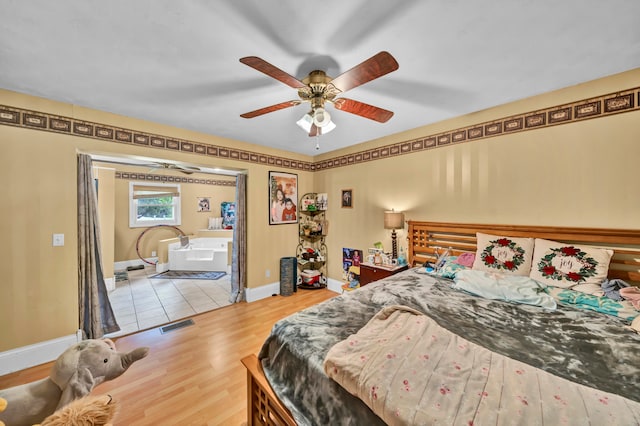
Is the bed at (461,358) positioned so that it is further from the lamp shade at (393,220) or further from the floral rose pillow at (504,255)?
the lamp shade at (393,220)

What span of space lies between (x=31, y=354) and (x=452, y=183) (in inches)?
186

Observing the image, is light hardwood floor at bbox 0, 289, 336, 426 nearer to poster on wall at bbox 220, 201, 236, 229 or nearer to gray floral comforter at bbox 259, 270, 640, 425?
gray floral comforter at bbox 259, 270, 640, 425

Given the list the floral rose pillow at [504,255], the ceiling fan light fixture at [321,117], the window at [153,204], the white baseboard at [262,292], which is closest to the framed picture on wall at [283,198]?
the white baseboard at [262,292]

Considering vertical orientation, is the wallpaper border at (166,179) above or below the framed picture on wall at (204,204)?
above

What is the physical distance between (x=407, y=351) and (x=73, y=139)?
11.6 ft

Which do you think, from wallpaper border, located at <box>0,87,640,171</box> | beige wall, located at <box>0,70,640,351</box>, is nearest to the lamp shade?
beige wall, located at <box>0,70,640,351</box>

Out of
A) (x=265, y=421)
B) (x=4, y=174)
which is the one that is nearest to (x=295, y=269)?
(x=265, y=421)

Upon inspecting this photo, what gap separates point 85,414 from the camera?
3.08 feet

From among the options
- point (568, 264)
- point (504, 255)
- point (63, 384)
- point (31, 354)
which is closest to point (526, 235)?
point (504, 255)

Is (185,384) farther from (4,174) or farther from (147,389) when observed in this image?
(4,174)

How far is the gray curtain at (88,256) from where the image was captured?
244 cm

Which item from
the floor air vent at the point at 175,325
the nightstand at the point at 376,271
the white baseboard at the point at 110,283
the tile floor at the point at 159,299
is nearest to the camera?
the floor air vent at the point at 175,325

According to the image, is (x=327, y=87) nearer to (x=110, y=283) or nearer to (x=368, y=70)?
(x=368, y=70)

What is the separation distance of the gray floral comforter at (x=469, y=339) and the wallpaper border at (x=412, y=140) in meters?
1.69
